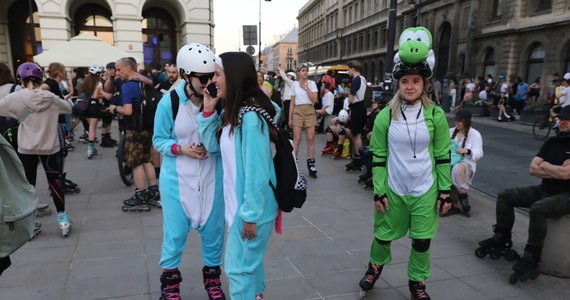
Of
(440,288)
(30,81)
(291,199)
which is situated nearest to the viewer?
(291,199)

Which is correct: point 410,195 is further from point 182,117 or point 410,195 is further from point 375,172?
point 182,117

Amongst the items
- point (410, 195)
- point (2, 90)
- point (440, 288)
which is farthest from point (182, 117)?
point (2, 90)

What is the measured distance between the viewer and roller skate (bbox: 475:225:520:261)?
4.08 meters

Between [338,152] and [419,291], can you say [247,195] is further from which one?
[338,152]

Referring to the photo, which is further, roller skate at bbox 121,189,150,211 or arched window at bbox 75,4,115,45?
→ arched window at bbox 75,4,115,45

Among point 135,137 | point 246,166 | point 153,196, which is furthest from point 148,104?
point 246,166

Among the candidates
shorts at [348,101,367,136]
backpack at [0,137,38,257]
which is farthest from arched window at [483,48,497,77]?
backpack at [0,137,38,257]

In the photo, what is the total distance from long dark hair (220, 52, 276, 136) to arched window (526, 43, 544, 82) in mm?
26556

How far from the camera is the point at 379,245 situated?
3.32 metres

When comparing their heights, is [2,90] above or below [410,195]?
above

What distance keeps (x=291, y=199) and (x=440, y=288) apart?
191 cm

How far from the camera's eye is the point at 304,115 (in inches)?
295

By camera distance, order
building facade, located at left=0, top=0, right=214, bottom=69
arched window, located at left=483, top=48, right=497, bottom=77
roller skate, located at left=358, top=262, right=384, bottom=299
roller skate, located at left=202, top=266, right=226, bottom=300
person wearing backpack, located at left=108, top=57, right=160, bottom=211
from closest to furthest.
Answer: roller skate, located at left=202, top=266, right=226, bottom=300 < roller skate, located at left=358, top=262, right=384, bottom=299 < person wearing backpack, located at left=108, top=57, right=160, bottom=211 < building facade, located at left=0, top=0, right=214, bottom=69 < arched window, located at left=483, top=48, right=497, bottom=77

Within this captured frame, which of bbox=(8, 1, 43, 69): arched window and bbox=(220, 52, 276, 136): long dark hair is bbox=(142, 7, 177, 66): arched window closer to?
bbox=(8, 1, 43, 69): arched window
